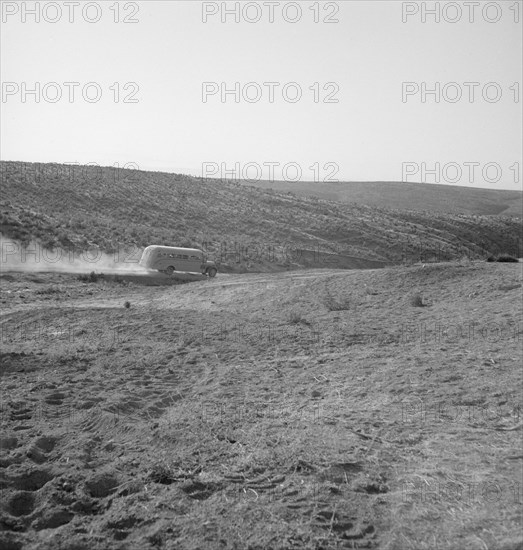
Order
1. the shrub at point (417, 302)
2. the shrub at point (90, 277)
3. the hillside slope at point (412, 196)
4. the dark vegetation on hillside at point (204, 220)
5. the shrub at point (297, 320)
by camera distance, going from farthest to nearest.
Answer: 1. the hillside slope at point (412, 196)
2. the dark vegetation on hillside at point (204, 220)
3. the shrub at point (90, 277)
4. the shrub at point (417, 302)
5. the shrub at point (297, 320)

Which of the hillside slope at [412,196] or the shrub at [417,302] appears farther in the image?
the hillside slope at [412,196]

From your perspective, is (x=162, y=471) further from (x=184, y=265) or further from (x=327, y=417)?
(x=184, y=265)

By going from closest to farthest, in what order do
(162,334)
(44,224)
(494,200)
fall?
(162,334)
(44,224)
(494,200)

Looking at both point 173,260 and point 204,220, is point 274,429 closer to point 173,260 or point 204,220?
point 173,260

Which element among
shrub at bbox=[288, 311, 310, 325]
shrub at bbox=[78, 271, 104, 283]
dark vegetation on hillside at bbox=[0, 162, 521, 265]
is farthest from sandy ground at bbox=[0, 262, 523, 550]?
dark vegetation on hillside at bbox=[0, 162, 521, 265]

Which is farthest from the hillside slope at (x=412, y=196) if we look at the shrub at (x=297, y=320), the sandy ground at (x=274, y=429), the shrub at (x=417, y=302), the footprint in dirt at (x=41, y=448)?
the footprint in dirt at (x=41, y=448)

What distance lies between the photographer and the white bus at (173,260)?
31188 millimetres

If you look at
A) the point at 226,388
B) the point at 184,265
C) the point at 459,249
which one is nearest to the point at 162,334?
the point at 226,388

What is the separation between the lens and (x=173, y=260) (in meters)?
31.5

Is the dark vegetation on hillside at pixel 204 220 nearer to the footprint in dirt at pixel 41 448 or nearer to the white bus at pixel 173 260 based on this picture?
the white bus at pixel 173 260

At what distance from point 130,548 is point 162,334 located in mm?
8725

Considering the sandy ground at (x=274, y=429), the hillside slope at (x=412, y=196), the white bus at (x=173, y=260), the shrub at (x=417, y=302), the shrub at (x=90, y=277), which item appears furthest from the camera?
the hillside slope at (x=412, y=196)

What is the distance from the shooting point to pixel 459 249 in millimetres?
60750

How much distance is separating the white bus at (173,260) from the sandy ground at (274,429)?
15.8 m
